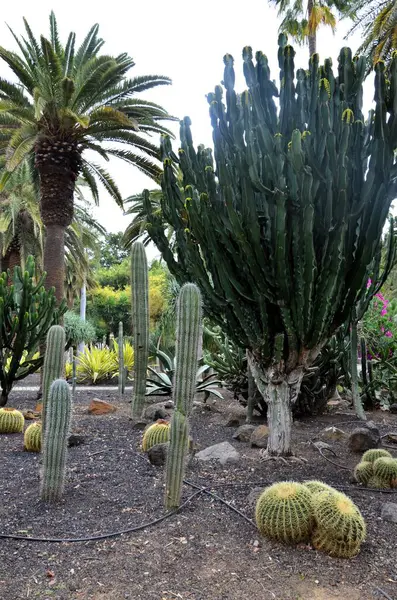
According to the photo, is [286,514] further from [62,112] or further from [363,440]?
[62,112]

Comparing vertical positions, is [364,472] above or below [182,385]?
below

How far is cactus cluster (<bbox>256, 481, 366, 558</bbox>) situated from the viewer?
3.35 m

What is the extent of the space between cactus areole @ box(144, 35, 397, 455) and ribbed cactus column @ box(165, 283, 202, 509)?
0.89m

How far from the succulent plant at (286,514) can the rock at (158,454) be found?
69.3 inches

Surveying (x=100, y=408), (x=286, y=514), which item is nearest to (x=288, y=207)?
(x=286, y=514)

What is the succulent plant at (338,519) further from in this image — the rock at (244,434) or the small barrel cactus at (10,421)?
the small barrel cactus at (10,421)

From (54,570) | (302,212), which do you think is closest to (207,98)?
(302,212)

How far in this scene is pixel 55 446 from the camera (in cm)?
429

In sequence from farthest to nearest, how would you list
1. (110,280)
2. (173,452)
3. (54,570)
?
(110,280) < (173,452) < (54,570)

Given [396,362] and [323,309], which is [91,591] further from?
[396,362]

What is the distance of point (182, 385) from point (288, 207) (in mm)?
1890

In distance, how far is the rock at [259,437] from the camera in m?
6.09

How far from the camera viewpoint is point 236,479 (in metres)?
4.89

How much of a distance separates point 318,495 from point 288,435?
5.92ft
